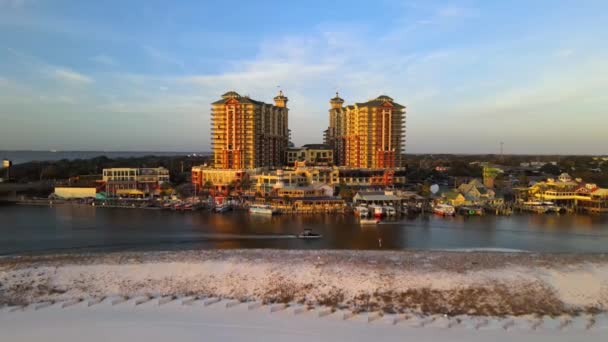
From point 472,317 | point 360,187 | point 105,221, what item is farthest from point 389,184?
point 472,317

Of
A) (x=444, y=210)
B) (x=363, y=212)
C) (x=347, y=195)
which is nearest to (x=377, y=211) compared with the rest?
(x=363, y=212)

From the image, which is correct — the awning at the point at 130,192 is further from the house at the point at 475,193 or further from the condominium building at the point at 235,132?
the house at the point at 475,193

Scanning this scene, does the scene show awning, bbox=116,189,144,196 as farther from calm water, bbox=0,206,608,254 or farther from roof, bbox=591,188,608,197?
roof, bbox=591,188,608,197

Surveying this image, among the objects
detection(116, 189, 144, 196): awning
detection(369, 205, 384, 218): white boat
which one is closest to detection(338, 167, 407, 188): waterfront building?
detection(369, 205, 384, 218): white boat

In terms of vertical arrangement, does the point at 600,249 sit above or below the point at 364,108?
below

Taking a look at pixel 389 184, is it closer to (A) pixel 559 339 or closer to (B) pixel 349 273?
(B) pixel 349 273
